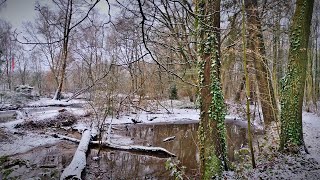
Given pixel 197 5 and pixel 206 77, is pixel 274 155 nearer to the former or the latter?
pixel 206 77

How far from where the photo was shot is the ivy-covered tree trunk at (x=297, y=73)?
240 inches

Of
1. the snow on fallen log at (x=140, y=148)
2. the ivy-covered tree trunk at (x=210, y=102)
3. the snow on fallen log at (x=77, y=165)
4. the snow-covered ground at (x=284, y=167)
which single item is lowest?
the snow on fallen log at (x=140, y=148)

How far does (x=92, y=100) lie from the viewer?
1008 cm

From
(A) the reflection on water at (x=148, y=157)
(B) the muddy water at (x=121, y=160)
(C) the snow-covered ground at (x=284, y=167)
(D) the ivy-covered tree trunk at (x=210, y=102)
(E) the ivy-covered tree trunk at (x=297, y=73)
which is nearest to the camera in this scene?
(C) the snow-covered ground at (x=284, y=167)

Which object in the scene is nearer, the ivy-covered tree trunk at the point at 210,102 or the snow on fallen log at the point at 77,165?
the ivy-covered tree trunk at the point at 210,102

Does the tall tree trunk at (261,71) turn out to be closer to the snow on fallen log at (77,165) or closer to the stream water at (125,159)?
the stream water at (125,159)

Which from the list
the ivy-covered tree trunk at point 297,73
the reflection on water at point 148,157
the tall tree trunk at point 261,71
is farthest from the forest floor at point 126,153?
the tall tree trunk at point 261,71

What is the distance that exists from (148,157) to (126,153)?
3.32 ft

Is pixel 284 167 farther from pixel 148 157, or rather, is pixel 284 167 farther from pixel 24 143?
pixel 24 143

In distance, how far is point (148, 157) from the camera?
828cm

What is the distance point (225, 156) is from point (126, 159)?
398 cm

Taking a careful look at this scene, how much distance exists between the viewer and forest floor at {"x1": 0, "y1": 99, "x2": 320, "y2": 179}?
559 centimetres

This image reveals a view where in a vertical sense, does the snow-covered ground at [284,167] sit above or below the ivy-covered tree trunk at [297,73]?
below

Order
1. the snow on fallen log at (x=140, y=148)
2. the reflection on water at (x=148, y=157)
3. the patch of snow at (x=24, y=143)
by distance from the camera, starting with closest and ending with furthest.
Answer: the reflection on water at (x=148, y=157) < the patch of snow at (x=24, y=143) < the snow on fallen log at (x=140, y=148)
